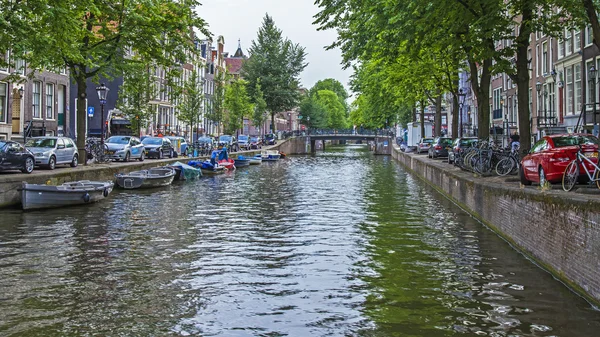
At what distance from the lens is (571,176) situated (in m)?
13.6

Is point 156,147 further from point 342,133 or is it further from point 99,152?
point 342,133

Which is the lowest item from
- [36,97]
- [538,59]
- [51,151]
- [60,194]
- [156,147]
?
[60,194]

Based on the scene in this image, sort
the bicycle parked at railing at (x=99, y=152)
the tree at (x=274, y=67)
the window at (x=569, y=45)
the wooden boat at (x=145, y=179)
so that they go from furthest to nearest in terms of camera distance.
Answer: the tree at (x=274, y=67) < the window at (x=569, y=45) < the bicycle parked at railing at (x=99, y=152) < the wooden boat at (x=145, y=179)

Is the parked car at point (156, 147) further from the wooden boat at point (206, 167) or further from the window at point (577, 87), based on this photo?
the window at point (577, 87)

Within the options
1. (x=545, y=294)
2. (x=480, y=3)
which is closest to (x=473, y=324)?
(x=545, y=294)

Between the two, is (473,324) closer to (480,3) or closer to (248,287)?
(248,287)

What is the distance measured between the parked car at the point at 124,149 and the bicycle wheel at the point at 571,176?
2809 centimetres

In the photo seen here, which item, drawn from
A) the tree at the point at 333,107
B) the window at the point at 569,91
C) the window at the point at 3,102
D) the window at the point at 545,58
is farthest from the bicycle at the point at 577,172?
the tree at the point at 333,107

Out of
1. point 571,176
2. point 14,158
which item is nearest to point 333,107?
point 14,158

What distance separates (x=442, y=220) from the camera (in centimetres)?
2030

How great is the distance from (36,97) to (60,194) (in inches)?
1089

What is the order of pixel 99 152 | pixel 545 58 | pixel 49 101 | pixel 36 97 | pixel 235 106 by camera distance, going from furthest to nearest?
pixel 235 106 → pixel 49 101 → pixel 36 97 → pixel 545 58 → pixel 99 152

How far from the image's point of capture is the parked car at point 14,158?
24078 mm

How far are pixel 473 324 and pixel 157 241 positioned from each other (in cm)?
881
